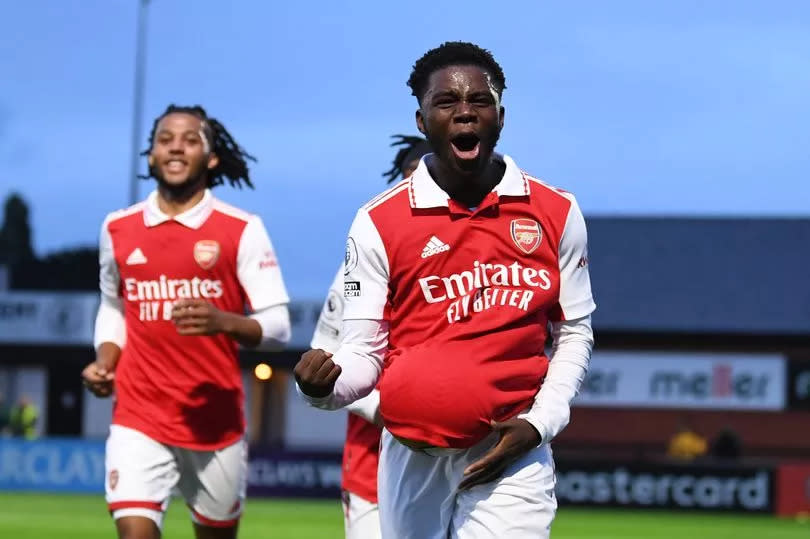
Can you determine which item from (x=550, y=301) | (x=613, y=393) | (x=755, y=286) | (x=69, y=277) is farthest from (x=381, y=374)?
(x=69, y=277)

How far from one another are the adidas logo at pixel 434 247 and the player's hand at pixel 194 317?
2.42m

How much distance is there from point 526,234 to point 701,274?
139ft

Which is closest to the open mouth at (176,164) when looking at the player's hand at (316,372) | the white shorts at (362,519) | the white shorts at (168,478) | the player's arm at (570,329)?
the white shorts at (168,478)

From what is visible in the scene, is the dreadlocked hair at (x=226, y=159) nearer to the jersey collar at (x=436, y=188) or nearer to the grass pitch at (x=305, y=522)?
the jersey collar at (x=436, y=188)

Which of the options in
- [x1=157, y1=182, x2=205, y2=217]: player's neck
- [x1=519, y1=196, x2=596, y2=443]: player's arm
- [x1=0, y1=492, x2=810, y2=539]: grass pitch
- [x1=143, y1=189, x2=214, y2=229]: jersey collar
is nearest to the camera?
[x1=519, y1=196, x2=596, y2=443]: player's arm

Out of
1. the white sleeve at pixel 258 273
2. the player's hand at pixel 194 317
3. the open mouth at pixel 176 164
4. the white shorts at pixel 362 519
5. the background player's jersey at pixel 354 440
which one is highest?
the open mouth at pixel 176 164

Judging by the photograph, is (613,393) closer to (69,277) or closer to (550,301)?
(69,277)

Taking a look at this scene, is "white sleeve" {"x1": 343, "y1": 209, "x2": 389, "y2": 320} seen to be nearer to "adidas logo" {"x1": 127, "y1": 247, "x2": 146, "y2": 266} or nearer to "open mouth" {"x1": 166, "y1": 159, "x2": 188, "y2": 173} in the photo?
"adidas logo" {"x1": 127, "y1": 247, "x2": 146, "y2": 266}

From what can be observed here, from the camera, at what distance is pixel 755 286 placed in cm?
4697

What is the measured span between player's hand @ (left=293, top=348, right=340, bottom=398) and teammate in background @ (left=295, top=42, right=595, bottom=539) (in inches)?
1.2

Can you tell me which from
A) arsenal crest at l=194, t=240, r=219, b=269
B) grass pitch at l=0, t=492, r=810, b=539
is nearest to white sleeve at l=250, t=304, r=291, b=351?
arsenal crest at l=194, t=240, r=219, b=269

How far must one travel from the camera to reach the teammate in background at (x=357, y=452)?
321 inches

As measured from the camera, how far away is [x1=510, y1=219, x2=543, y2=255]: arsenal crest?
6.12 m

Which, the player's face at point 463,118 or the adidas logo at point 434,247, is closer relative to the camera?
the player's face at point 463,118
